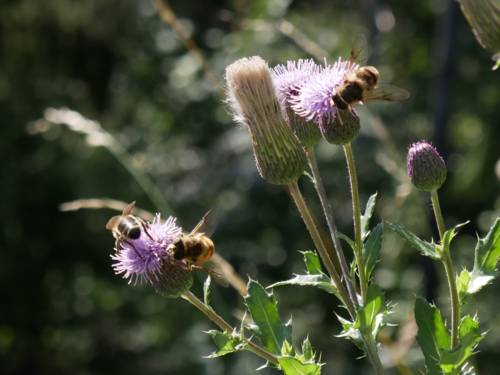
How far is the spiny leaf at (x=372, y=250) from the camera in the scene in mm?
1970

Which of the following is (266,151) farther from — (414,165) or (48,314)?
(48,314)

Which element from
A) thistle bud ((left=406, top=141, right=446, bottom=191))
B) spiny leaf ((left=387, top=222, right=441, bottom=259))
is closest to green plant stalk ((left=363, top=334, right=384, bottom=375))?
spiny leaf ((left=387, top=222, right=441, bottom=259))

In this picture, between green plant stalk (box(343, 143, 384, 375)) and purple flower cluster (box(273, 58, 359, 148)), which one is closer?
green plant stalk (box(343, 143, 384, 375))

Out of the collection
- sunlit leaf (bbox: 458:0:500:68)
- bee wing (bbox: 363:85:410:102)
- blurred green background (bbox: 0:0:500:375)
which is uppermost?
sunlit leaf (bbox: 458:0:500:68)

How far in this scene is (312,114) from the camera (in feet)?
7.08

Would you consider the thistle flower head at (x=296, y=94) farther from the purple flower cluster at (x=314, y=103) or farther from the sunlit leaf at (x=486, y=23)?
the sunlit leaf at (x=486, y=23)

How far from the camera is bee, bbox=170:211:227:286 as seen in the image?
220cm

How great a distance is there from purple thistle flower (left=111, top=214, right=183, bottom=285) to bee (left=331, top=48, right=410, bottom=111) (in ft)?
1.69

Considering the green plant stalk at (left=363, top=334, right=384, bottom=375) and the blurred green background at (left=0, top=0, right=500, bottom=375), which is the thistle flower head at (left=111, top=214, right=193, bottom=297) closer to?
the green plant stalk at (left=363, top=334, right=384, bottom=375)

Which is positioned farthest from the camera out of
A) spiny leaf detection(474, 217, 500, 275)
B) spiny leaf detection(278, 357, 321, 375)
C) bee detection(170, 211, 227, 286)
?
bee detection(170, 211, 227, 286)

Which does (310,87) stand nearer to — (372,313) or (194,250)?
(194,250)

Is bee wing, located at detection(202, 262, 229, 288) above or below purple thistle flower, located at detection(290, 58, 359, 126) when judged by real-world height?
below

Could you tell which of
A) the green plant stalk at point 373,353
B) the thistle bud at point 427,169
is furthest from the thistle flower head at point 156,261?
the thistle bud at point 427,169

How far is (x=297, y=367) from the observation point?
1.76 metres
